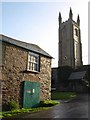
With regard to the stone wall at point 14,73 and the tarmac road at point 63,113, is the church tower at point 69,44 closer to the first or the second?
the stone wall at point 14,73

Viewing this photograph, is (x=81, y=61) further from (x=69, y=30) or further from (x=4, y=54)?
(x=4, y=54)

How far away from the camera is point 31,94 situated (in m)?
17.2

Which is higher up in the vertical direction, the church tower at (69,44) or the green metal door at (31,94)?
the church tower at (69,44)

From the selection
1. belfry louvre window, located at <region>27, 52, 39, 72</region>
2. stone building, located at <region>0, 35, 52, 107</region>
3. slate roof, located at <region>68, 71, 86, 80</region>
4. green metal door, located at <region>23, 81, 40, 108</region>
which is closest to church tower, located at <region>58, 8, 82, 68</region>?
slate roof, located at <region>68, 71, 86, 80</region>

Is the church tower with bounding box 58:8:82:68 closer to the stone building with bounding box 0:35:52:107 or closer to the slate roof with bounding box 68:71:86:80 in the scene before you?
the slate roof with bounding box 68:71:86:80

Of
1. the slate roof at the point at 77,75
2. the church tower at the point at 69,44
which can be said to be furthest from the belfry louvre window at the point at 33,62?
the church tower at the point at 69,44

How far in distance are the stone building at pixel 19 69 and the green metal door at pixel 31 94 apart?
0.45m

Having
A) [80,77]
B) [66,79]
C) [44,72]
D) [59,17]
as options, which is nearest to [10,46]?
[44,72]

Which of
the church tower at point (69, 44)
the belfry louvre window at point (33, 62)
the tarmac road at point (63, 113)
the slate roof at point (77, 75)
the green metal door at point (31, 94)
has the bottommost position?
the tarmac road at point (63, 113)

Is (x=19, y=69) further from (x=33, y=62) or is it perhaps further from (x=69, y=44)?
(x=69, y=44)

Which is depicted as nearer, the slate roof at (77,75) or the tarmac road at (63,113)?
the tarmac road at (63,113)

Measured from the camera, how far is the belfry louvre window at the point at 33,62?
1777 centimetres

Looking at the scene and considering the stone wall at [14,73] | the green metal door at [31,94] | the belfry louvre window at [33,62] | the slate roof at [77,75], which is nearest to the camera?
the stone wall at [14,73]

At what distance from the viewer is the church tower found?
61431 millimetres
